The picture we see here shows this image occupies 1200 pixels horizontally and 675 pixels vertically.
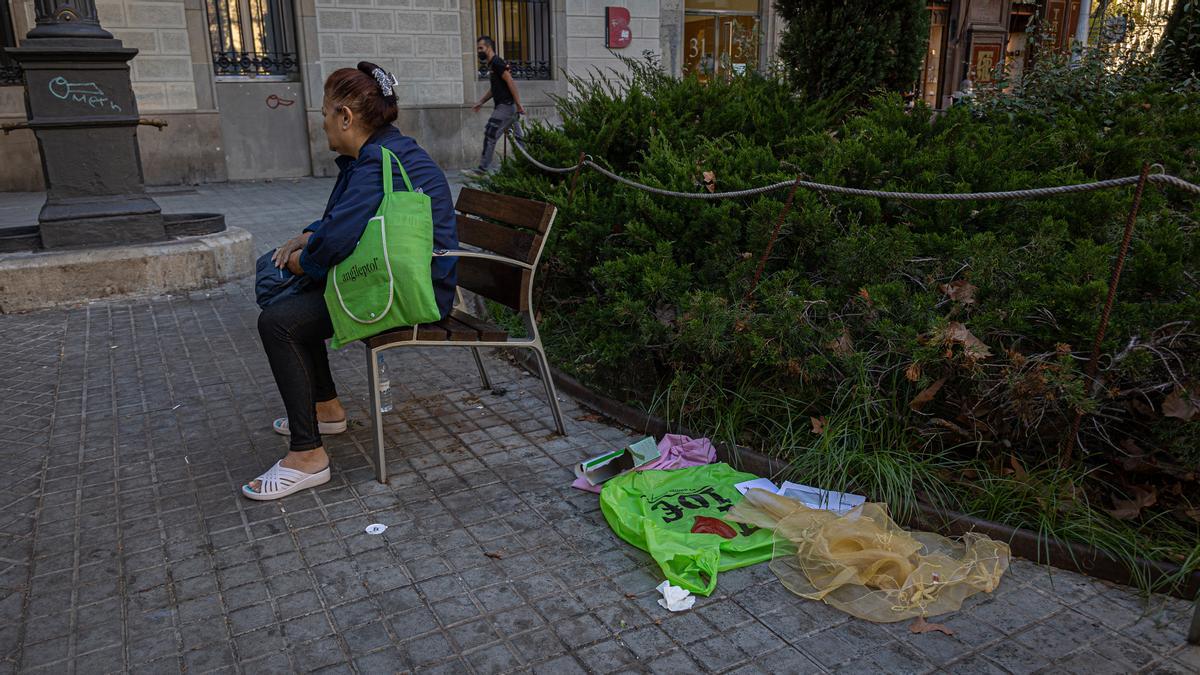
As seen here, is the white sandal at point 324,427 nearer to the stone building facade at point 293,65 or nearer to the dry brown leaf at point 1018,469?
the dry brown leaf at point 1018,469

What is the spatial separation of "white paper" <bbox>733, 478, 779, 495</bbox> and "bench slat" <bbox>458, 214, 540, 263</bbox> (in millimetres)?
1335

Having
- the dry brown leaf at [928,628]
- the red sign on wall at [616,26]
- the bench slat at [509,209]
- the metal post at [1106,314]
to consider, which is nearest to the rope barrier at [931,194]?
the metal post at [1106,314]

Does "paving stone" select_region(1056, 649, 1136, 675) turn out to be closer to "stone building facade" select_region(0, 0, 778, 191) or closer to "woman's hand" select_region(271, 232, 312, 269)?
"woman's hand" select_region(271, 232, 312, 269)

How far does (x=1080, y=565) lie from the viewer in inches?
119

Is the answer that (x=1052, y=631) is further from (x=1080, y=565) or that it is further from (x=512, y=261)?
(x=512, y=261)

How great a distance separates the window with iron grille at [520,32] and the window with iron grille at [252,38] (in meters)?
3.28

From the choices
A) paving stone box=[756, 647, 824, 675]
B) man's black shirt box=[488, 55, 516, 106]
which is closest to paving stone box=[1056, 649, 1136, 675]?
paving stone box=[756, 647, 824, 675]

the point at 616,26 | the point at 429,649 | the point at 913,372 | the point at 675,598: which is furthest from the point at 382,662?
the point at 616,26

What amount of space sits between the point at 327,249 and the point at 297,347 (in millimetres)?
446

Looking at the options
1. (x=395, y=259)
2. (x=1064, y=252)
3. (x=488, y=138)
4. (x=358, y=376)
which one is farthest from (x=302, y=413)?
(x=488, y=138)

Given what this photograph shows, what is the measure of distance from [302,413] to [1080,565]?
9.55 feet

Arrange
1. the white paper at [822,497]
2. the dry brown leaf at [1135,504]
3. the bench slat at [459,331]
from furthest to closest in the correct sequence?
1. the bench slat at [459,331]
2. the white paper at [822,497]
3. the dry brown leaf at [1135,504]

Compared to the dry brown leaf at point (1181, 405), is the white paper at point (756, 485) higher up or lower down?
lower down

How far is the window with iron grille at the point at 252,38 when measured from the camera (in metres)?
→ 13.2
